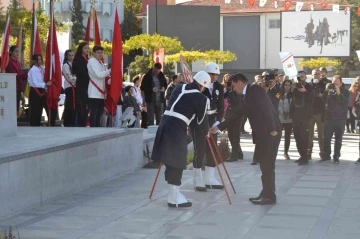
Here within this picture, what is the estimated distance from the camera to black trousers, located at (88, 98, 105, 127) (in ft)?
51.1

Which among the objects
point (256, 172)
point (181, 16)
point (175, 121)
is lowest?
point (256, 172)

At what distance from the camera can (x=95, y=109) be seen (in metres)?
15.8

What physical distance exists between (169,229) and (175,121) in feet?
6.49

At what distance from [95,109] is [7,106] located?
2.89 metres

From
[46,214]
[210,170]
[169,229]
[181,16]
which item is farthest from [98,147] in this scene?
[181,16]

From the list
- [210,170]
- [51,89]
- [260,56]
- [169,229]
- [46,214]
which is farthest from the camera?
[260,56]

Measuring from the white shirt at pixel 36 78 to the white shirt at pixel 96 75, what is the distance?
139 centimetres

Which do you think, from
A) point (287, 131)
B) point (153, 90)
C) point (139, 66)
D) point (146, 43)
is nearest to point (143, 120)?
point (153, 90)

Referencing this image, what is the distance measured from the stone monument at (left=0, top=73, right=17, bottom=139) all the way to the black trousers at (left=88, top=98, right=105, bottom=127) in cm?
247

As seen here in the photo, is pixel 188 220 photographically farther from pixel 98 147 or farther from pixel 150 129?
pixel 150 129

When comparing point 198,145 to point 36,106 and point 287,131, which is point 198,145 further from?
point 287,131

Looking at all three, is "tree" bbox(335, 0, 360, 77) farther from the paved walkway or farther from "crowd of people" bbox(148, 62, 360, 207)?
the paved walkway

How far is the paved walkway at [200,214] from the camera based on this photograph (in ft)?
31.0

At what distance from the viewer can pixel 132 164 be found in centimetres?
1533
